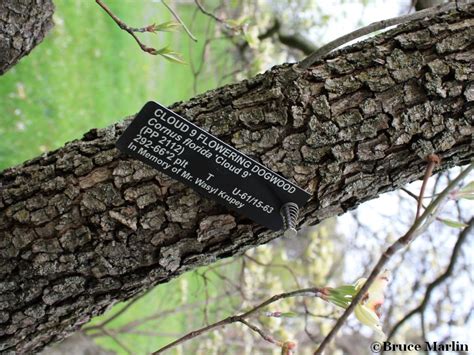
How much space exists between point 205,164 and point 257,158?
0.40 ft

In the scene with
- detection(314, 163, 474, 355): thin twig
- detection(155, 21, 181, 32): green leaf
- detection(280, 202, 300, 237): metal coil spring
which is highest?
detection(155, 21, 181, 32): green leaf

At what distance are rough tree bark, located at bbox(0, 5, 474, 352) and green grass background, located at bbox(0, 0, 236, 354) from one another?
1.98 m

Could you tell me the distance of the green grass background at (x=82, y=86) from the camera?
394cm

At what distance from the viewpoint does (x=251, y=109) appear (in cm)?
117

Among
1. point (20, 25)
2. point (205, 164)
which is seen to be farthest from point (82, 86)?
point (205, 164)

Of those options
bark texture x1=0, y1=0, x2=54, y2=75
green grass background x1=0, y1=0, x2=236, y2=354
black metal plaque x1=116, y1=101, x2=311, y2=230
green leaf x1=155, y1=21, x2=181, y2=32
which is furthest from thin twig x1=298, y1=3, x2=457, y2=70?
green grass background x1=0, y1=0, x2=236, y2=354

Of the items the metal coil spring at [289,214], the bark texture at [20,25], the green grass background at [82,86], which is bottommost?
the metal coil spring at [289,214]

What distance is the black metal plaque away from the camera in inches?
43.4

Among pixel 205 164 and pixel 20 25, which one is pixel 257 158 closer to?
pixel 205 164

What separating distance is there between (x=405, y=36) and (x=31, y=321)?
1.14 m

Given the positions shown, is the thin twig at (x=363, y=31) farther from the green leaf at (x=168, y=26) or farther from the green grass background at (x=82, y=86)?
the green grass background at (x=82, y=86)

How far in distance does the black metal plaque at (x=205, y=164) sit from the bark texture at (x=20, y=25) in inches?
20.4

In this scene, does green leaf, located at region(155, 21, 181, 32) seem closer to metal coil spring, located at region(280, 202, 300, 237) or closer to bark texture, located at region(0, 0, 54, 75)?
bark texture, located at region(0, 0, 54, 75)

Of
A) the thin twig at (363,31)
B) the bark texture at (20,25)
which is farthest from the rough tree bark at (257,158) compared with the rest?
the bark texture at (20,25)
